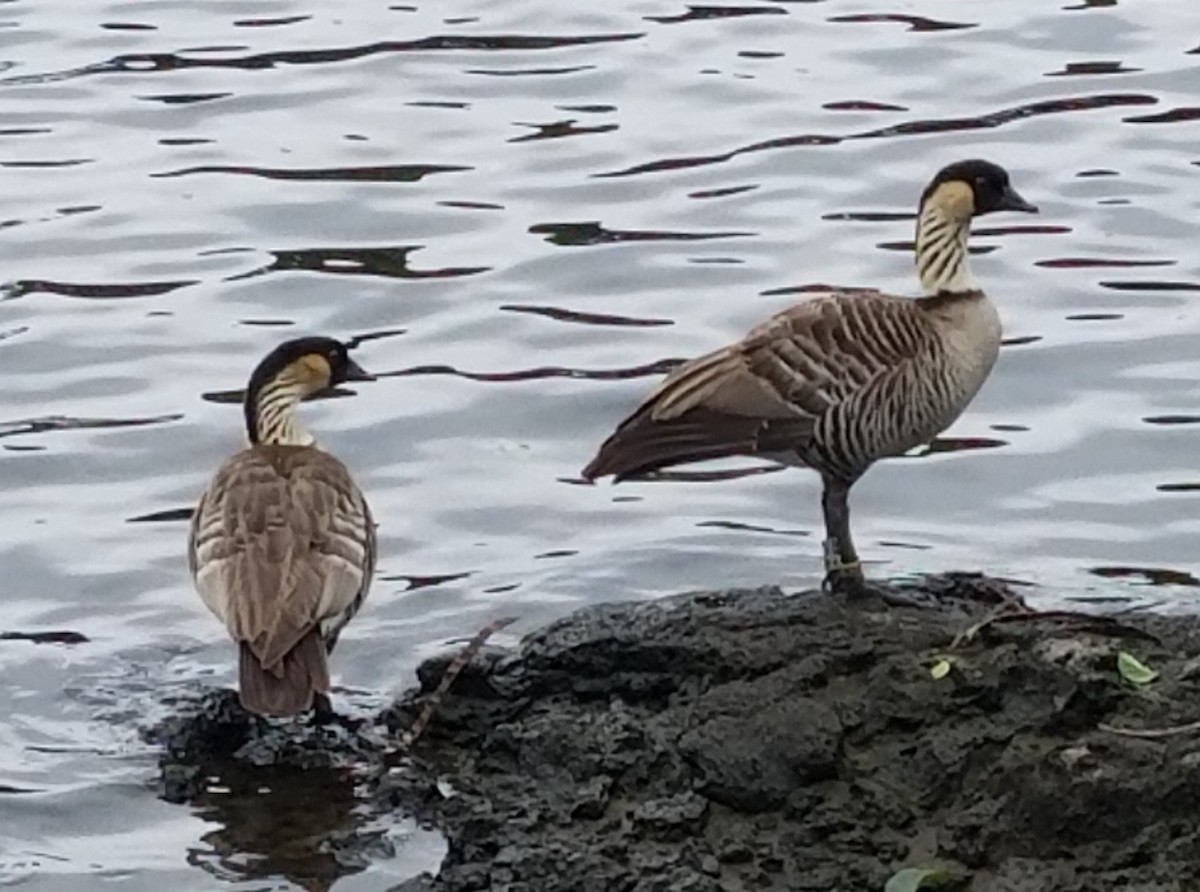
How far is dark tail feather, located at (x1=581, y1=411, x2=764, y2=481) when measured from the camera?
32.6 ft

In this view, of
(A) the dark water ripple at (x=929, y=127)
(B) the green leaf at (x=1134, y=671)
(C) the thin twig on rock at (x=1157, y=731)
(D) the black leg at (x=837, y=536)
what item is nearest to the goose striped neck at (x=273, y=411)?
(D) the black leg at (x=837, y=536)

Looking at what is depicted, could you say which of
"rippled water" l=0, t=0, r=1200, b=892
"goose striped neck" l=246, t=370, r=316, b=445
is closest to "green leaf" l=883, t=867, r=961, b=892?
"rippled water" l=0, t=0, r=1200, b=892

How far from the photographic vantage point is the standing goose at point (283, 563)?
9.57 m

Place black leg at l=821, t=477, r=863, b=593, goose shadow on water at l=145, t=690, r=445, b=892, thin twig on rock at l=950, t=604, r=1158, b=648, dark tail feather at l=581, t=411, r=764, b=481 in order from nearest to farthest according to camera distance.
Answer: thin twig on rock at l=950, t=604, r=1158, b=648 < goose shadow on water at l=145, t=690, r=445, b=892 < dark tail feather at l=581, t=411, r=764, b=481 < black leg at l=821, t=477, r=863, b=593

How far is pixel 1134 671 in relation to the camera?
26.5 feet

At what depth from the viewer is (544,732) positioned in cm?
899

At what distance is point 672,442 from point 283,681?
1413mm

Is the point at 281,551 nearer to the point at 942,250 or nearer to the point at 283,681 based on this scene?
the point at 283,681

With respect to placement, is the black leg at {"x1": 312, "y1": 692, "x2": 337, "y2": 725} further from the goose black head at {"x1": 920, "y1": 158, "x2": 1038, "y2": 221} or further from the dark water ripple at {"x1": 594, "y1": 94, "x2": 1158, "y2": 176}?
the dark water ripple at {"x1": 594, "y1": 94, "x2": 1158, "y2": 176}

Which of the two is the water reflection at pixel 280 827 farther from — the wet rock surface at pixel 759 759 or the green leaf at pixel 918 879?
the green leaf at pixel 918 879

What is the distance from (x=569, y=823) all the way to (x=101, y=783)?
2.08 m

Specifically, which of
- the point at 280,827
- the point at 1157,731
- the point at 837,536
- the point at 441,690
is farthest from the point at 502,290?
the point at 1157,731

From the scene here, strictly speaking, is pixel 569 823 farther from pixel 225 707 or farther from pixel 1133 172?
pixel 1133 172

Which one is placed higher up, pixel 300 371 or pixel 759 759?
pixel 300 371
